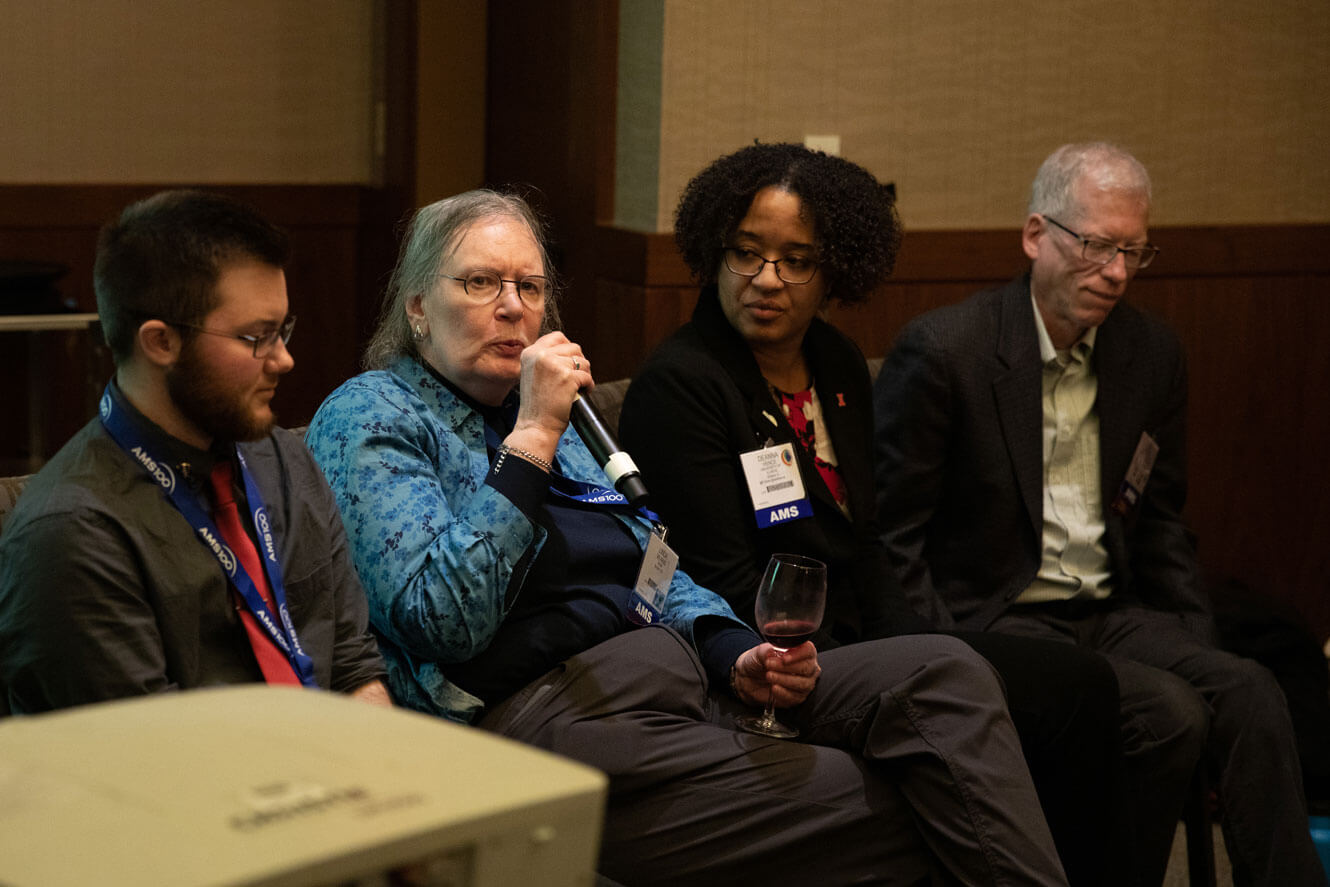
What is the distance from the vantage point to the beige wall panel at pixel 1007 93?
330 centimetres

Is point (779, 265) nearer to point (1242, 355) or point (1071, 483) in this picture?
point (1071, 483)

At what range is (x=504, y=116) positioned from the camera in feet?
13.8

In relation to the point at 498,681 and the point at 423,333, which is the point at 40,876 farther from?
the point at 423,333

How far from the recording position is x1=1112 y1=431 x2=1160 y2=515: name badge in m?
2.75

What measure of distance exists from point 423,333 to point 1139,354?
149 centimetres

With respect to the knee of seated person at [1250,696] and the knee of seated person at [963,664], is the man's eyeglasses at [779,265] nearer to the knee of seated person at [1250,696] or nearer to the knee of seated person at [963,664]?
the knee of seated person at [963,664]

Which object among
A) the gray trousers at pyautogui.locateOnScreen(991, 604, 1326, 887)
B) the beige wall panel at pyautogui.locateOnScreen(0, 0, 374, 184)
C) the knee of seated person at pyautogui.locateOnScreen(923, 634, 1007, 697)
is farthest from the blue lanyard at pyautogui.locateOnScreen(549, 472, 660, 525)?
the beige wall panel at pyautogui.locateOnScreen(0, 0, 374, 184)

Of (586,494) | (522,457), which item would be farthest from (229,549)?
(586,494)

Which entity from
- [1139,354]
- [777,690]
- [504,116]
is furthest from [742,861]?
[504,116]

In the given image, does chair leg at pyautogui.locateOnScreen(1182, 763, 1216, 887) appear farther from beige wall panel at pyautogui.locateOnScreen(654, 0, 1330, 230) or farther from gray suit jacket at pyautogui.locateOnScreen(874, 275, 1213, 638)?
beige wall panel at pyautogui.locateOnScreen(654, 0, 1330, 230)

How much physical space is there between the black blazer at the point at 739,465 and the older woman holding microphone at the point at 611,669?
183 mm

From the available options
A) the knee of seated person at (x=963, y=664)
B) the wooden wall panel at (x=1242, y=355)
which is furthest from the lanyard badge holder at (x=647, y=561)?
the wooden wall panel at (x=1242, y=355)

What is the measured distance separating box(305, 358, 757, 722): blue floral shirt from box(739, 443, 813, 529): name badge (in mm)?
479

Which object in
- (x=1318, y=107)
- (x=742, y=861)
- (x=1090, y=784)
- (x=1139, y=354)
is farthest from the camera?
(x=1318, y=107)
